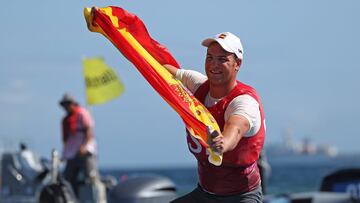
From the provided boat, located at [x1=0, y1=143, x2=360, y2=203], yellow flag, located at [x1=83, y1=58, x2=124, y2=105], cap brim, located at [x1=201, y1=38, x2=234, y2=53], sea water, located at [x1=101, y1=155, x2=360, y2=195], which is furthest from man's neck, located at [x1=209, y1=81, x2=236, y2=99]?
yellow flag, located at [x1=83, y1=58, x2=124, y2=105]

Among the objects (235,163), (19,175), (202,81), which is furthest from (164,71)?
(19,175)

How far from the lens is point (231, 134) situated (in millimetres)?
6449

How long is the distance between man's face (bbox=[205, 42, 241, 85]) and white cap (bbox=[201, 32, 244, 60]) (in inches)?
1.1

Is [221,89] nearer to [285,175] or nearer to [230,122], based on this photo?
[230,122]

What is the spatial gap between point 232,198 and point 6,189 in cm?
1037

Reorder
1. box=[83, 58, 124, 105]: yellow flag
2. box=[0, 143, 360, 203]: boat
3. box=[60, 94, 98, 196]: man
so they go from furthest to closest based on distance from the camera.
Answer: box=[83, 58, 124, 105]: yellow flag → box=[60, 94, 98, 196]: man → box=[0, 143, 360, 203]: boat

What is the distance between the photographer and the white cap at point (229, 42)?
22.4ft

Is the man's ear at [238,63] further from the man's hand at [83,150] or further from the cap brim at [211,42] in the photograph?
the man's hand at [83,150]

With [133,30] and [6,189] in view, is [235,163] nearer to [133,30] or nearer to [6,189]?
[133,30]

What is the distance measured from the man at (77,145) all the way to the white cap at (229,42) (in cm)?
807

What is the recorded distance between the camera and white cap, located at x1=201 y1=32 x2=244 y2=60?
683 cm

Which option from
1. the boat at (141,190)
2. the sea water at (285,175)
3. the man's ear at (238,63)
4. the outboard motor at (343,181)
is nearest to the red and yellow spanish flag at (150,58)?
the man's ear at (238,63)

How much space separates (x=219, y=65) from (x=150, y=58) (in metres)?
0.69

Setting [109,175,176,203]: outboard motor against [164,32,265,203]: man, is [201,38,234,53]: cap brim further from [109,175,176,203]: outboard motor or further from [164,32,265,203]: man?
[109,175,176,203]: outboard motor
